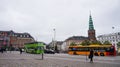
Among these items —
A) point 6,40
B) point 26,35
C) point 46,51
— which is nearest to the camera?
point 46,51

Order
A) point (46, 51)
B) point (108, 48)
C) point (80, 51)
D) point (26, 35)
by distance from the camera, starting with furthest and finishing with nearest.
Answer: point (26, 35) → point (46, 51) → point (80, 51) → point (108, 48)

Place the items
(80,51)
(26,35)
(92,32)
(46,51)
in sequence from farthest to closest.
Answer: (26,35) < (92,32) < (46,51) < (80,51)

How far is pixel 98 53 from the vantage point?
49.2 metres

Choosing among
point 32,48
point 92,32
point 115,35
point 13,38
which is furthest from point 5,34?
point 32,48

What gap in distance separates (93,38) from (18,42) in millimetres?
58411

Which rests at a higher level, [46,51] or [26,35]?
[26,35]

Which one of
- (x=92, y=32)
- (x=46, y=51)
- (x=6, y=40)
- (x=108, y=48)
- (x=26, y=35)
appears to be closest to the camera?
(x=108, y=48)

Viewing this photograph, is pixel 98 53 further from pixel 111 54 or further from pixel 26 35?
pixel 26 35

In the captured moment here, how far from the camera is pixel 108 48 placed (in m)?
46.9

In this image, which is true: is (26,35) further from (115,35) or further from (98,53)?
(98,53)

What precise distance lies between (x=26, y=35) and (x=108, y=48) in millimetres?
111623

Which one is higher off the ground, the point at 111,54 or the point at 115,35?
the point at 115,35

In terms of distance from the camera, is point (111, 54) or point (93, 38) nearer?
point (111, 54)

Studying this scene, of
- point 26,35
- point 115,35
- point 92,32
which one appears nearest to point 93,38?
point 92,32
